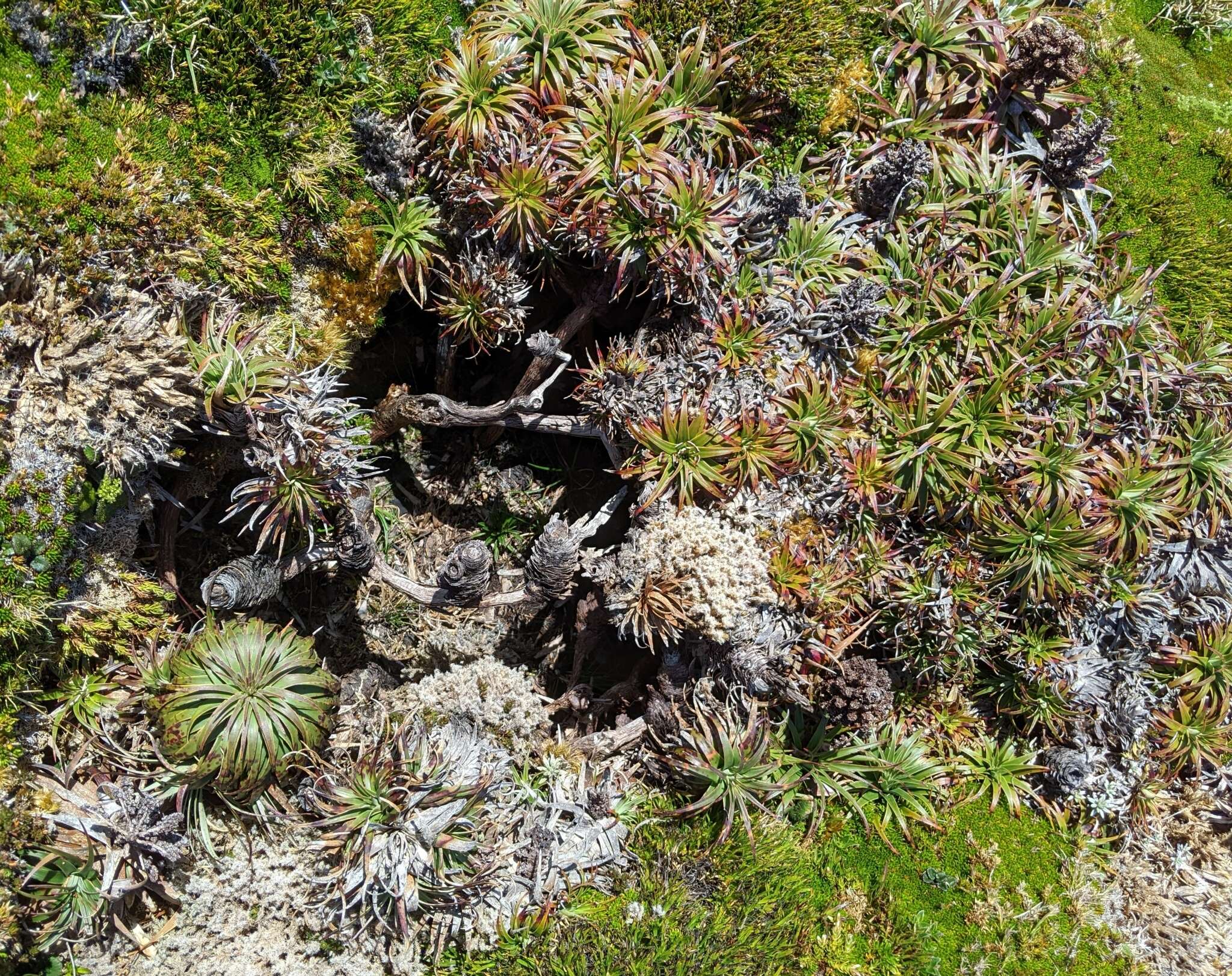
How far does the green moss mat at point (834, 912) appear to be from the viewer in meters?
3.93

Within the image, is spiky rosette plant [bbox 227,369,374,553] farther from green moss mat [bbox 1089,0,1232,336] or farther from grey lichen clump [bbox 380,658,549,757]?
green moss mat [bbox 1089,0,1232,336]

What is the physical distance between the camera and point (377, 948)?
3887 millimetres

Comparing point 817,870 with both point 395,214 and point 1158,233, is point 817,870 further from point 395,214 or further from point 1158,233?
point 1158,233

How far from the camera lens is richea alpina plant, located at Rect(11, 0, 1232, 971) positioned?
12.3 feet

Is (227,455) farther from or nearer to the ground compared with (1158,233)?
nearer to the ground

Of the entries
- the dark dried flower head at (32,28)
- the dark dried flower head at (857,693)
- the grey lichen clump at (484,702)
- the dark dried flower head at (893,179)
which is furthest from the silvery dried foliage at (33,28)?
the dark dried flower head at (857,693)

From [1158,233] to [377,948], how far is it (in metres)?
6.44

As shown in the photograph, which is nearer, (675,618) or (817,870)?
(675,618)

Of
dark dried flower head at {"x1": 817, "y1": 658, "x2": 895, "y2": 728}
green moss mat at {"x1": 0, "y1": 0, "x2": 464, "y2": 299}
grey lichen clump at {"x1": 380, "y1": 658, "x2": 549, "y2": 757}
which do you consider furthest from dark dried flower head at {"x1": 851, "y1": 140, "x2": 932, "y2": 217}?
grey lichen clump at {"x1": 380, "y1": 658, "x2": 549, "y2": 757}

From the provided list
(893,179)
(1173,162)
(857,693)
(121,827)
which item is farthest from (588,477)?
(1173,162)

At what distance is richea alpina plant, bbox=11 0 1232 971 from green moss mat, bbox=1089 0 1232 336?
1.25 feet

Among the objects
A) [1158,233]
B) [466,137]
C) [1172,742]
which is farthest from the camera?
[1158,233]

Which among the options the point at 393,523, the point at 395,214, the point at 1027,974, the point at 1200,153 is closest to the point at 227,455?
the point at 393,523

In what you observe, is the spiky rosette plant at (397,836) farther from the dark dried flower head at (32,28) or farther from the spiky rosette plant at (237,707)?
the dark dried flower head at (32,28)
